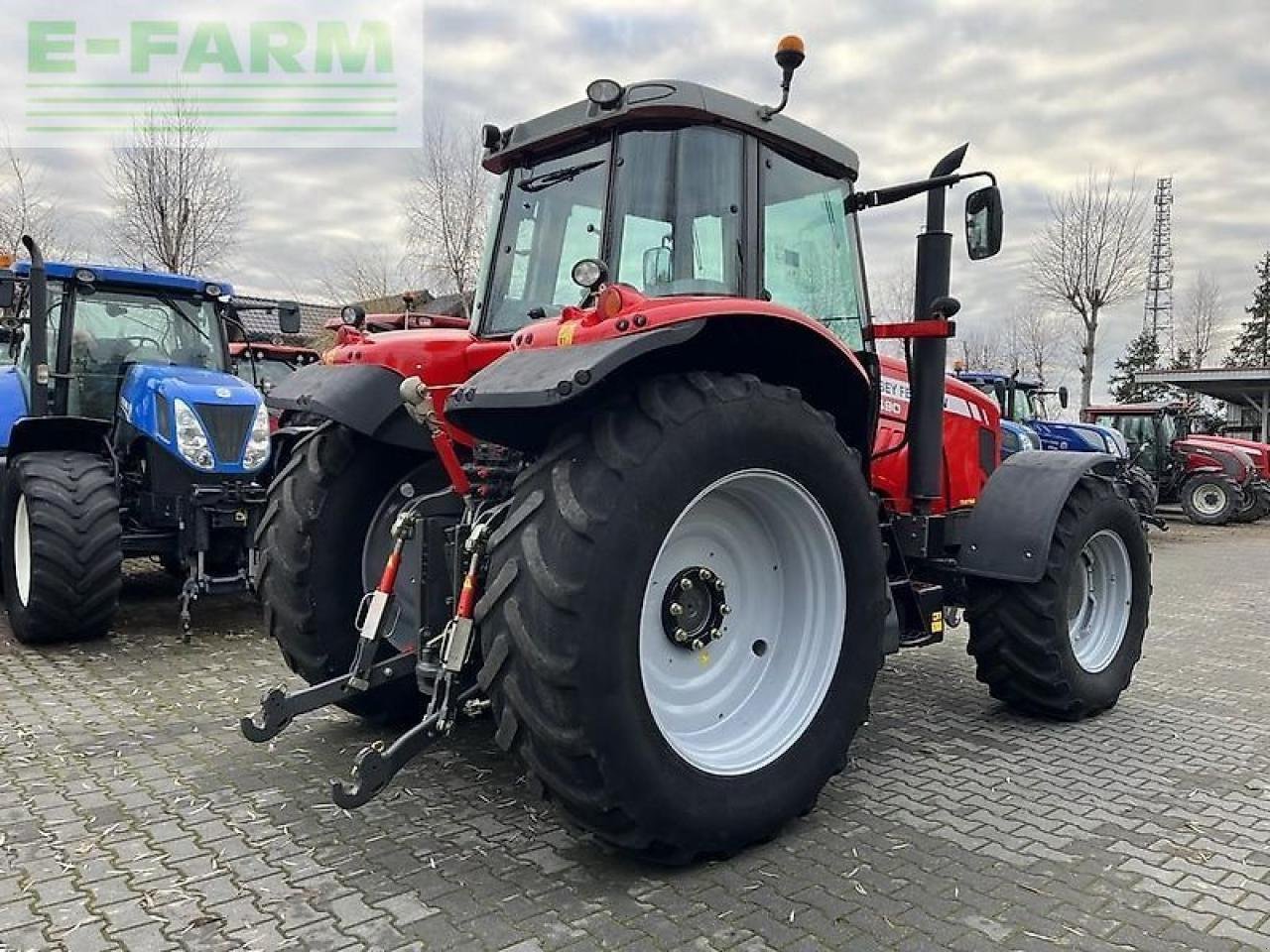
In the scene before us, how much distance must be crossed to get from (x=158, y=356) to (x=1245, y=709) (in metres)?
7.55

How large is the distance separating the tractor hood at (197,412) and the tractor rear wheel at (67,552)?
0.55 m

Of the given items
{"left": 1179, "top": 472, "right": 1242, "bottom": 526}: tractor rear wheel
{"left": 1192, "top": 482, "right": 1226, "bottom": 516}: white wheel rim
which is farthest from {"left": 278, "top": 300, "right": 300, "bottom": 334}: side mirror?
{"left": 1192, "top": 482, "right": 1226, "bottom": 516}: white wheel rim

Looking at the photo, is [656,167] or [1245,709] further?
[1245,709]

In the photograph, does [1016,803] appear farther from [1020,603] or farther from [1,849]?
[1,849]

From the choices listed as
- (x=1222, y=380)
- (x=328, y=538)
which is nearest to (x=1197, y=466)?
(x=1222, y=380)

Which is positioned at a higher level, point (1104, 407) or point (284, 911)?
point (1104, 407)

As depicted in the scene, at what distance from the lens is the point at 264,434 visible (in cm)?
693

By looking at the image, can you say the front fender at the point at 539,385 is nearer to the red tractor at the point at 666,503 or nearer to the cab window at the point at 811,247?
the red tractor at the point at 666,503

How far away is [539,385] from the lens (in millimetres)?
2639

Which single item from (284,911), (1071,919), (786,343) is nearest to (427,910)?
(284,911)

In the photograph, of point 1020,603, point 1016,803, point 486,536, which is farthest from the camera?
point 1020,603

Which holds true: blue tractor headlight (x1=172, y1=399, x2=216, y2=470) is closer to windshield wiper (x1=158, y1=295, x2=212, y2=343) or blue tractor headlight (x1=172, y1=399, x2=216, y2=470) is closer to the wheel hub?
windshield wiper (x1=158, y1=295, x2=212, y2=343)

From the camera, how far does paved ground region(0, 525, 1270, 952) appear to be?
2.65m

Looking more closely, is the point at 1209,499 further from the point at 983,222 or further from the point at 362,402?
the point at 362,402
